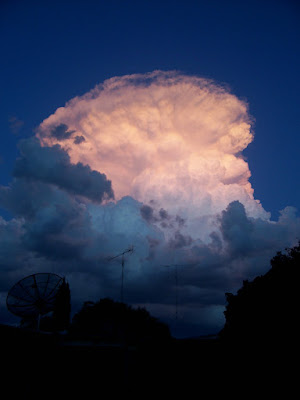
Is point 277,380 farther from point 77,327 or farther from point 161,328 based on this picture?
point 161,328

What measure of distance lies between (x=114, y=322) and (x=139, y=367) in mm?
37738

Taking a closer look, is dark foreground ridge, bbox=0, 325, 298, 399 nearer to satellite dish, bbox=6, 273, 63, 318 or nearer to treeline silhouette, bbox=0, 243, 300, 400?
treeline silhouette, bbox=0, 243, 300, 400

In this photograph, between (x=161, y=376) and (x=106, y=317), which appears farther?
(x=106, y=317)

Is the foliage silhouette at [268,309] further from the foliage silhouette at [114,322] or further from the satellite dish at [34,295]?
the foliage silhouette at [114,322]

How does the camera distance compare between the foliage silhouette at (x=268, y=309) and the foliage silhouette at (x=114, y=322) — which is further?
the foliage silhouette at (x=114, y=322)

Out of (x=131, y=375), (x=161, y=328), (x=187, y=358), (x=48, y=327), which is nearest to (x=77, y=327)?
(x=48, y=327)

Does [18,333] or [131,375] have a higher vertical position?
[18,333]

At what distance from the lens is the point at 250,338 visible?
1755 cm

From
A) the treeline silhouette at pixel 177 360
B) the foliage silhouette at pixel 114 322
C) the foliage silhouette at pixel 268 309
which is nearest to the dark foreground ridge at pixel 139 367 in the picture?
the treeline silhouette at pixel 177 360

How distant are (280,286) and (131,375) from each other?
11.8m

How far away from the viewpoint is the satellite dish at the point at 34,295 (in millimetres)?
20719

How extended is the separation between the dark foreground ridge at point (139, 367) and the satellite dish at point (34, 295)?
4216 millimetres

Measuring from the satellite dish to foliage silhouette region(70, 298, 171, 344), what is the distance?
1222 inches

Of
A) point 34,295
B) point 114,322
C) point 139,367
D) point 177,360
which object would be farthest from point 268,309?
point 114,322
